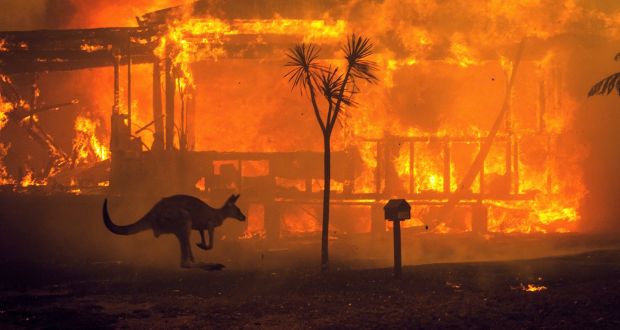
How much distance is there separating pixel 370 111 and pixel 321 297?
12801mm

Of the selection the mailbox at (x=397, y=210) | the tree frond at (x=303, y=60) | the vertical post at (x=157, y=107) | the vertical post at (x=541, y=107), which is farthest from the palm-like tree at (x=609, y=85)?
the vertical post at (x=157, y=107)

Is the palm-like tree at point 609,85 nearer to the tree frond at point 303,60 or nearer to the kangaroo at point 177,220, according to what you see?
the tree frond at point 303,60

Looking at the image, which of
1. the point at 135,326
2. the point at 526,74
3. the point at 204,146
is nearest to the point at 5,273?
the point at 135,326

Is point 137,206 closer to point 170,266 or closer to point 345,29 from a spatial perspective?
point 170,266

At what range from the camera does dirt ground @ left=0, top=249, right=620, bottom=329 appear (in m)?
9.08

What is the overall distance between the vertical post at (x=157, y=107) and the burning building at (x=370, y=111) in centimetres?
4

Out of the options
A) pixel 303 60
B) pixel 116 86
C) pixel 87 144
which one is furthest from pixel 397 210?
pixel 87 144

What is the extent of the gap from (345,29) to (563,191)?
27.7ft

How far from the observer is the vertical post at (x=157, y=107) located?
19969 mm

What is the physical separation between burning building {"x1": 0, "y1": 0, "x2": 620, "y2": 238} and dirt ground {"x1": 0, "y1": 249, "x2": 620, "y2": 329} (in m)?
6.15

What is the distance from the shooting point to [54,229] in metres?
18.8

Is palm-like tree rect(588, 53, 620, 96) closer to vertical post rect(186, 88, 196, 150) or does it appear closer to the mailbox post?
the mailbox post

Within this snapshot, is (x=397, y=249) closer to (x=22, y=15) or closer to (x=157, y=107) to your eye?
(x=157, y=107)

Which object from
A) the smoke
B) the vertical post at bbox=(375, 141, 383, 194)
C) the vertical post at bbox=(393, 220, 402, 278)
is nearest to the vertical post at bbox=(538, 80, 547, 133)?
the vertical post at bbox=(375, 141, 383, 194)
